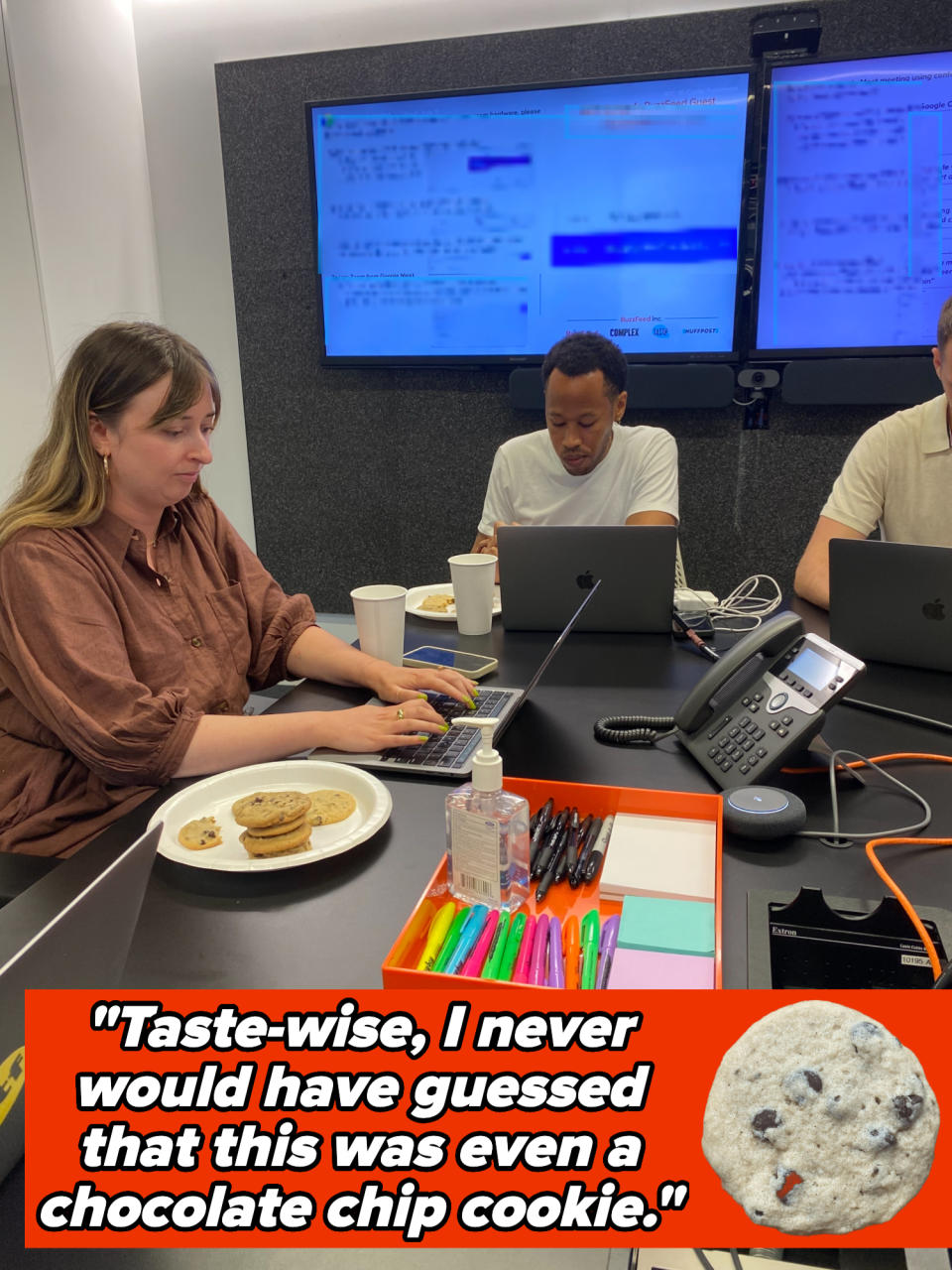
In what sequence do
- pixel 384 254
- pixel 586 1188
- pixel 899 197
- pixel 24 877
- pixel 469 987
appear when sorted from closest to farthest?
pixel 586 1188 < pixel 469 987 < pixel 24 877 < pixel 899 197 < pixel 384 254

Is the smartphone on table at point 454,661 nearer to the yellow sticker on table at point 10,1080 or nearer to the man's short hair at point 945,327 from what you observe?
the yellow sticker on table at point 10,1080

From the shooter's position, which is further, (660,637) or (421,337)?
(421,337)

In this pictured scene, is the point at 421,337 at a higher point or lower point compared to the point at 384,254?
lower

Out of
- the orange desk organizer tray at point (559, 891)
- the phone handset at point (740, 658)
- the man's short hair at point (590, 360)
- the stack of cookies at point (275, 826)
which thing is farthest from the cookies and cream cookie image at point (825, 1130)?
the man's short hair at point (590, 360)

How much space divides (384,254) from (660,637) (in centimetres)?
166

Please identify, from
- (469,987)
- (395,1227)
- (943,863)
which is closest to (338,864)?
(469,987)

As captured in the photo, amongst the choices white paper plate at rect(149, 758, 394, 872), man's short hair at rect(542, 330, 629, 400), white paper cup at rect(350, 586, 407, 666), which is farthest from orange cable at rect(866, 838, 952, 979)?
man's short hair at rect(542, 330, 629, 400)

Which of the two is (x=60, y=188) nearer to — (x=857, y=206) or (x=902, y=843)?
(x=857, y=206)

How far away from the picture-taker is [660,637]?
1.51m

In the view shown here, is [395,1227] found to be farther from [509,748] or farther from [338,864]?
[509,748]

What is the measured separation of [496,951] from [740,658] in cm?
49

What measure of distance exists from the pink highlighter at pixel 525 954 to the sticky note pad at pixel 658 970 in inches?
2.3

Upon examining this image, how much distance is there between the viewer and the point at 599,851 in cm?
83

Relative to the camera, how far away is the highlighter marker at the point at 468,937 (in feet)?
2.15
